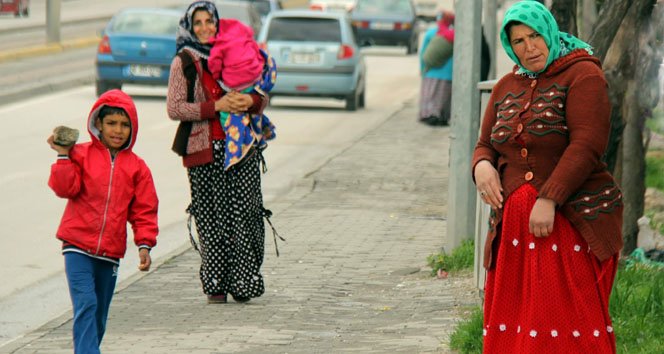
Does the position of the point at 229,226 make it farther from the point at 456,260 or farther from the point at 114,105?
the point at 114,105

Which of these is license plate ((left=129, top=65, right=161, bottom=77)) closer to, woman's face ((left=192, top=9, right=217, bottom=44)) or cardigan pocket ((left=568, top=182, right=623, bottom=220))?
woman's face ((left=192, top=9, right=217, bottom=44))

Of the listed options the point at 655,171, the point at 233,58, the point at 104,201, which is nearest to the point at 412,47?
the point at 655,171

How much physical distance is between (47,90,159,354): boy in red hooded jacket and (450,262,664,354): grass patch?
5.10 ft

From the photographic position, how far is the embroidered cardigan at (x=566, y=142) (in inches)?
200

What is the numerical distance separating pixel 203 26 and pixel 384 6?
115ft

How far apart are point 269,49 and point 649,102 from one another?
46.0 feet

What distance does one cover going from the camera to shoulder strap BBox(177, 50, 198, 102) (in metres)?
8.43

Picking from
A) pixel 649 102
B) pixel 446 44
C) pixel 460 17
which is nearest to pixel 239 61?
pixel 460 17

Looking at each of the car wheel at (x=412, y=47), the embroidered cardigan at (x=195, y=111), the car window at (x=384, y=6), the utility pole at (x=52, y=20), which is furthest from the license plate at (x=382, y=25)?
the embroidered cardigan at (x=195, y=111)

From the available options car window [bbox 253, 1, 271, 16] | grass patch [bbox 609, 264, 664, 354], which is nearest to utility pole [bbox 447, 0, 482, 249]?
grass patch [bbox 609, 264, 664, 354]

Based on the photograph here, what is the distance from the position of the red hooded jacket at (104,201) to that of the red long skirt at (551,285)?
1741 millimetres

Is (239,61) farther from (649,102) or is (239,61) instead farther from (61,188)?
(649,102)

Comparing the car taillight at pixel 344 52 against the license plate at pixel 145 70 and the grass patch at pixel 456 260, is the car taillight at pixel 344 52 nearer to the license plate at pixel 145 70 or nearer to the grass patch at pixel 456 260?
the license plate at pixel 145 70

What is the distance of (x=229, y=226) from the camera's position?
28.5ft
